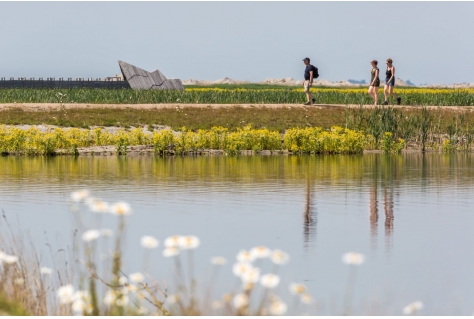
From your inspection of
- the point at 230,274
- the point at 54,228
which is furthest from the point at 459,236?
the point at 54,228

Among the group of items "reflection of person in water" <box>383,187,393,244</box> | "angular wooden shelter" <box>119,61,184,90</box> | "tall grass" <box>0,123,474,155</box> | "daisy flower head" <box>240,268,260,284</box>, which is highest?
"angular wooden shelter" <box>119,61,184,90</box>

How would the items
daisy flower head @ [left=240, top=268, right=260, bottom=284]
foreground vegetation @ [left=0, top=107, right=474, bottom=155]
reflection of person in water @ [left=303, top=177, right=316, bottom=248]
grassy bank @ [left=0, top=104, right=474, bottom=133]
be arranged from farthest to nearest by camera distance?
grassy bank @ [left=0, top=104, right=474, bottom=133], foreground vegetation @ [left=0, top=107, right=474, bottom=155], reflection of person in water @ [left=303, top=177, right=316, bottom=248], daisy flower head @ [left=240, top=268, right=260, bottom=284]

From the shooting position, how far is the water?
913 cm

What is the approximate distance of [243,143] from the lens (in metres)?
31.2

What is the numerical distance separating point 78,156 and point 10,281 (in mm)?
22744

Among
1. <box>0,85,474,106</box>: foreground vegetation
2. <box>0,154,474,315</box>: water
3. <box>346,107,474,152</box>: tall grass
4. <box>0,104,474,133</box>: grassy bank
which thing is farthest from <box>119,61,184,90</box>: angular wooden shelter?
<box>0,154,474,315</box>: water

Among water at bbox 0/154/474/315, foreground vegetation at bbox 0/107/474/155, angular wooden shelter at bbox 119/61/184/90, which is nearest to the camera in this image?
water at bbox 0/154/474/315

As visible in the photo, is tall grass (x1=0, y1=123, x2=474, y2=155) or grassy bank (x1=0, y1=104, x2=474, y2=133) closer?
tall grass (x1=0, y1=123, x2=474, y2=155)

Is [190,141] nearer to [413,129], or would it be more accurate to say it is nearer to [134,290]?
[413,129]

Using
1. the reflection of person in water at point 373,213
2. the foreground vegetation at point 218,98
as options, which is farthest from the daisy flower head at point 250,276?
the foreground vegetation at point 218,98

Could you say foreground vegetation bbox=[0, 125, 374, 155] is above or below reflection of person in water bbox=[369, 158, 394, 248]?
above

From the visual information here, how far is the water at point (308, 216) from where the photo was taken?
9.13 metres

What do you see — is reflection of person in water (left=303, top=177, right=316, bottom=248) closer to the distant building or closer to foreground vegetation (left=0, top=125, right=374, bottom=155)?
foreground vegetation (left=0, top=125, right=374, bottom=155)

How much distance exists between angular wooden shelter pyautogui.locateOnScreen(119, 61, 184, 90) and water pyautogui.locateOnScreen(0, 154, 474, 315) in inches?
1524
